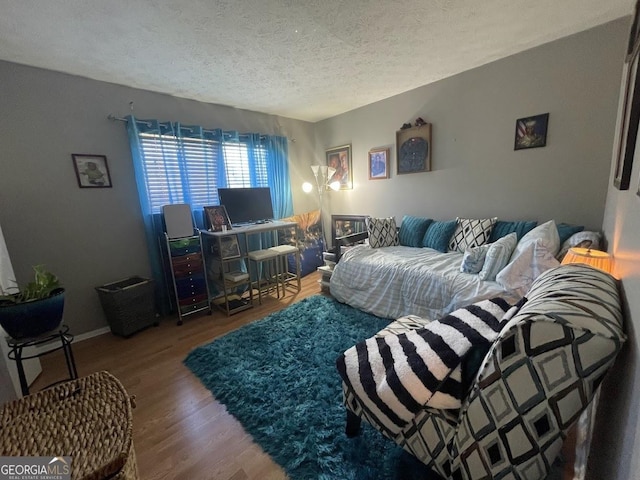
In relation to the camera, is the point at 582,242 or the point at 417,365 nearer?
the point at 417,365

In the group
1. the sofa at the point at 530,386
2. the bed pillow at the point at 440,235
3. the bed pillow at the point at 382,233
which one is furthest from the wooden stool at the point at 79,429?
the bed pillow at the point at 440,235

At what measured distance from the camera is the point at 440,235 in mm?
2848

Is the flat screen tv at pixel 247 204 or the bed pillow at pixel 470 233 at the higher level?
the flat screen tv at pixel 247 204

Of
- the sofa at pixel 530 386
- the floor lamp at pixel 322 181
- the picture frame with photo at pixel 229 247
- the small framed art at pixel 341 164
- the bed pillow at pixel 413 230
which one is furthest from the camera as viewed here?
the floor lamp at pixel 322 181

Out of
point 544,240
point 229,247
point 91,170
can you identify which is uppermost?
point 91,170

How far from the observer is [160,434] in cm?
141

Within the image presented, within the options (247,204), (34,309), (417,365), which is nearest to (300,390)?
(417,365)

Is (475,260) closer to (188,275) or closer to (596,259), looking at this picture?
(596,259)

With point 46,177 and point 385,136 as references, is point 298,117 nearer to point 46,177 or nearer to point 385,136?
point 385,136

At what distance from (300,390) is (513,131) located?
9.50ft

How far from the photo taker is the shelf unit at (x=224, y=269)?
2805mm

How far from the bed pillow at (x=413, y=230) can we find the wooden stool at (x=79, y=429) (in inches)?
112

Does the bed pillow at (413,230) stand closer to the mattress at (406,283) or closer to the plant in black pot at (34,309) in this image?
the mattress at (406,283)

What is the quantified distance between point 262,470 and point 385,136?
11.4 feet
